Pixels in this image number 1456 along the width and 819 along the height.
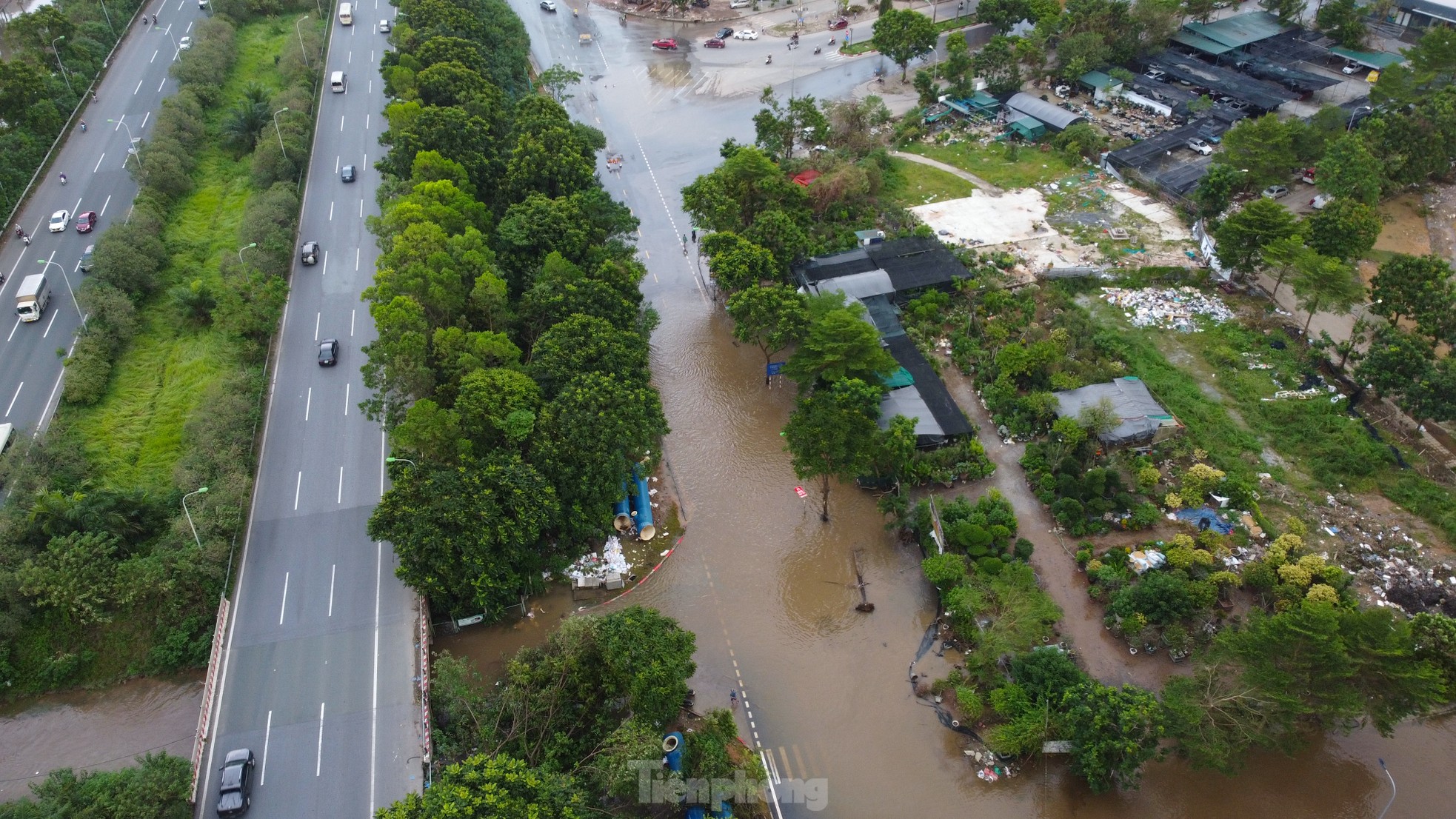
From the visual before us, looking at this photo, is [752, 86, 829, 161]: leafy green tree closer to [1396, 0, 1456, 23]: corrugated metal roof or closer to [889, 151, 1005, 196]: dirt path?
[889, 151, 1005, 196]: dirt path

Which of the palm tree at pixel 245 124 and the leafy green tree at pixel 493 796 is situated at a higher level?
the palm tree at pixel 245 124

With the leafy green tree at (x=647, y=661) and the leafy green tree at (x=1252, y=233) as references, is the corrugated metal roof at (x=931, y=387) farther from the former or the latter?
the leafy green tree at (x=1252, y=233)

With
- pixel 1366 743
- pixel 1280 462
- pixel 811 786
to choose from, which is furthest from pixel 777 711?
pixel 1280 462

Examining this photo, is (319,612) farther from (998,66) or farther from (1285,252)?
(998,66)

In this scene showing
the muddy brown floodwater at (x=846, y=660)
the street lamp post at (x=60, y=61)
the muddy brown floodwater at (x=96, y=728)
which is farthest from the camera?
the street lamp post at (x=60, y=61)

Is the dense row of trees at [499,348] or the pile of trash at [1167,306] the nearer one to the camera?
the dense row of trees at [499,348]

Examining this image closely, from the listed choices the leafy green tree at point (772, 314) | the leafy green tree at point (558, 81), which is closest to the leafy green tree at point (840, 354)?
the leafy green tree at point (772, 314)

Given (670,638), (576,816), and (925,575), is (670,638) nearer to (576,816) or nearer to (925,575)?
(576,816)
